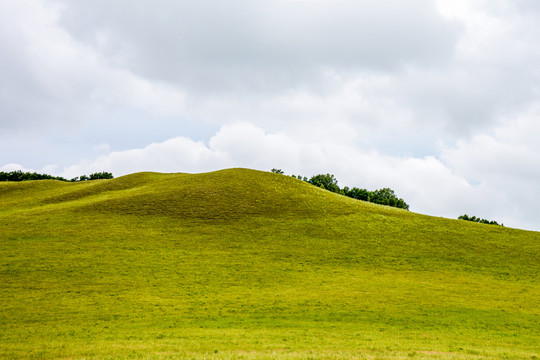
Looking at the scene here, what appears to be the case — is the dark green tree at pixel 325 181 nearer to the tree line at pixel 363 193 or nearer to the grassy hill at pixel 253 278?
the tree line at pixel 363 193

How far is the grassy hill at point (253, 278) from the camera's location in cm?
2203

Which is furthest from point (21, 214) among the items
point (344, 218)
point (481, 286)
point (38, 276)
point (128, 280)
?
point (481, 286)

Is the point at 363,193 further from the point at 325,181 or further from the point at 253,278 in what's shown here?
the point at 253,278

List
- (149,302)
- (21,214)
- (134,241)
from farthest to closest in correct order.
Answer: (21,214) < (134,241) < (149,302)

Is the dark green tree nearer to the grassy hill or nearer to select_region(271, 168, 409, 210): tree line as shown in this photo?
select_region(271, 168, 409, 210): tree line

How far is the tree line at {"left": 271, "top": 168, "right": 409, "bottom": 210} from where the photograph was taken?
492ft

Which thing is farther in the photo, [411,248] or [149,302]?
[411,248]

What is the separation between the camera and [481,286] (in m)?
39.3

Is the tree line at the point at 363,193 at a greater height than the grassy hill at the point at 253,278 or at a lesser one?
greater

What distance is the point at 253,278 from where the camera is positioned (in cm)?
3922

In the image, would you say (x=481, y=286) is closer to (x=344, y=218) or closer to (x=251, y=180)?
(x=344, y=218)

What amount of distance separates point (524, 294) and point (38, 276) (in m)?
47.4

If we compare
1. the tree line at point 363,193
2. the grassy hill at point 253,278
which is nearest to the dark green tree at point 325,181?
the tree line at point 363,193

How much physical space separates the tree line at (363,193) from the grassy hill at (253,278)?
7839 cm
